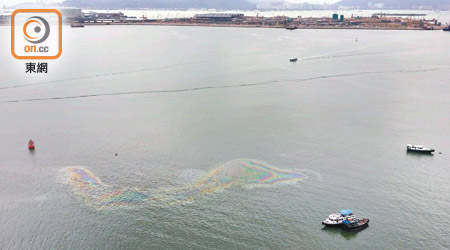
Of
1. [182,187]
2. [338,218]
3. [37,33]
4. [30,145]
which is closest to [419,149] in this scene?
[338,218]

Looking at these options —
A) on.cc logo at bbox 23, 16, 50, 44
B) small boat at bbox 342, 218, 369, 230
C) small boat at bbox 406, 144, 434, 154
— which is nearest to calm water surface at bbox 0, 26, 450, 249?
small boat at bbox 342, 218, 369, 230

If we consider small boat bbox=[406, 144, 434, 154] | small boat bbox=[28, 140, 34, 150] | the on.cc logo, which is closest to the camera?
small boat bbox=[406, 144, 434, 154]

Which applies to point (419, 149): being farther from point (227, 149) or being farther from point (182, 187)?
point (182, 187)

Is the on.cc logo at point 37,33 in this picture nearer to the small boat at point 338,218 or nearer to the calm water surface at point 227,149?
the calm water surface at point 227,149

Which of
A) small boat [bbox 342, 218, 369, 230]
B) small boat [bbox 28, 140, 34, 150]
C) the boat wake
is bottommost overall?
small boat [bbox 342, 218, 369, 230]

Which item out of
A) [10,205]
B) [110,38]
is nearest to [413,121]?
[10,205]

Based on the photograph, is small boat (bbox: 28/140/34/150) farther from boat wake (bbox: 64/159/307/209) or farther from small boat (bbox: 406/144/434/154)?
small boat (bbox: 406/144/434/154)

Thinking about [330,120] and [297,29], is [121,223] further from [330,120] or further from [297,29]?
[297,29]
